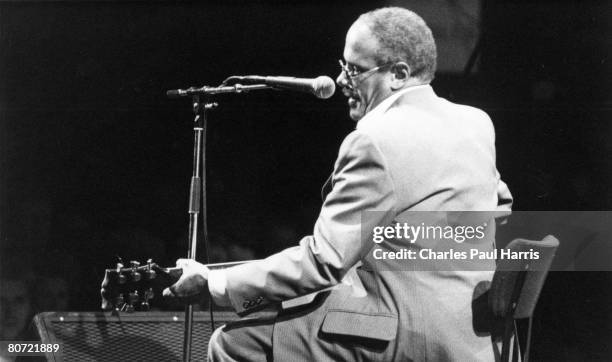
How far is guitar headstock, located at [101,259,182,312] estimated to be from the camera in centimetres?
205

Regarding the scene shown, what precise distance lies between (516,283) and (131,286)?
1149 millimetres

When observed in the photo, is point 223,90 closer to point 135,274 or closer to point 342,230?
point 135,274

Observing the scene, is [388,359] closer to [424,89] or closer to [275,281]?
[275,281]

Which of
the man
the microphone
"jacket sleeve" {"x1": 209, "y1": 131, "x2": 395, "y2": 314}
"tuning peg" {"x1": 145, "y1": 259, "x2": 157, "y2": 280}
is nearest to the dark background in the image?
the microphone

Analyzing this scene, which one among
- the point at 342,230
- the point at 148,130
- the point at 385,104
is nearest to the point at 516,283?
the point at 342,230

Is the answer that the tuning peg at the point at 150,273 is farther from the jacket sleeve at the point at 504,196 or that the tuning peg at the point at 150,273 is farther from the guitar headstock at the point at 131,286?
the jacket sleeve at the point at 504,196

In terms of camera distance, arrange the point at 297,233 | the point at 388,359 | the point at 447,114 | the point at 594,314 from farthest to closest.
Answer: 1. the point at 297,233
2. the point at 594,314
3. the point at 447,114
4. the point at 388,359

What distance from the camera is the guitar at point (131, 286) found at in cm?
205

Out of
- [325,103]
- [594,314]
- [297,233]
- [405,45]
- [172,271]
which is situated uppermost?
[405,45]

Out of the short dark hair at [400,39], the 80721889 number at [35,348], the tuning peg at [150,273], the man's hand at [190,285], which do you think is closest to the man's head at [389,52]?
the short dark hair at [400,39]

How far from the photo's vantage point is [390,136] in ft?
5.71

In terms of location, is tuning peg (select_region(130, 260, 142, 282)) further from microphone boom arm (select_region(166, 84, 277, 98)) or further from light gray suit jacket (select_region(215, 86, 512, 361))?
microphone boom arm (select_region(166, 84, 277, 98))

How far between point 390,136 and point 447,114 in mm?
257

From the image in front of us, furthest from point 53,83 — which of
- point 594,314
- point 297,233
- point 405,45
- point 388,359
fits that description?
point 594,314
